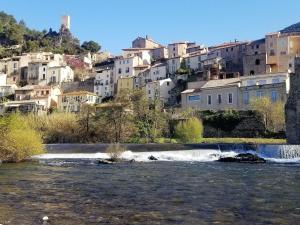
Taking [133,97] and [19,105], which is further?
[19,105]

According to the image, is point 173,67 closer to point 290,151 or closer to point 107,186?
point 290,151

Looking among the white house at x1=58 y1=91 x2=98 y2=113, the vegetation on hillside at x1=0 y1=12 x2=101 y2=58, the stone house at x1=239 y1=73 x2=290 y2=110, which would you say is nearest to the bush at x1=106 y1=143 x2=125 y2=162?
the stone house at x1=239 y1=73 x2=290 y2=110

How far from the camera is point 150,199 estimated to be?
49.3 ft

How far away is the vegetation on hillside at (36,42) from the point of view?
12369 cm

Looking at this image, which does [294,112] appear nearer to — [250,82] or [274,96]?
[274,96]

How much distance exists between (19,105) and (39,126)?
93.1 ft

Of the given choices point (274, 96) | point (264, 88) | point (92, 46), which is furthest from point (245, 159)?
point (92, 46)

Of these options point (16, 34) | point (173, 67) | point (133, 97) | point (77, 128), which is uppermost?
point (16, 34)

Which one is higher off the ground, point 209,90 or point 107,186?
point 209,90

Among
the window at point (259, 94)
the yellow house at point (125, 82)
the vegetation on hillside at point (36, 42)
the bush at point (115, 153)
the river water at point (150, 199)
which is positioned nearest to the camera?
the river water at point (150, 199)

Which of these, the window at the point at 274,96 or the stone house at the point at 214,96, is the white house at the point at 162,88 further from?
the window at the point at 274,96

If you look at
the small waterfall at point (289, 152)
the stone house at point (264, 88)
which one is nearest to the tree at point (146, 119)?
the stone house at point (264, 88)

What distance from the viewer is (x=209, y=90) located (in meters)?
68.8

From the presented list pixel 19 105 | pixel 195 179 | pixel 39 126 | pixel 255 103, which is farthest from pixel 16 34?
pixel 195 179
